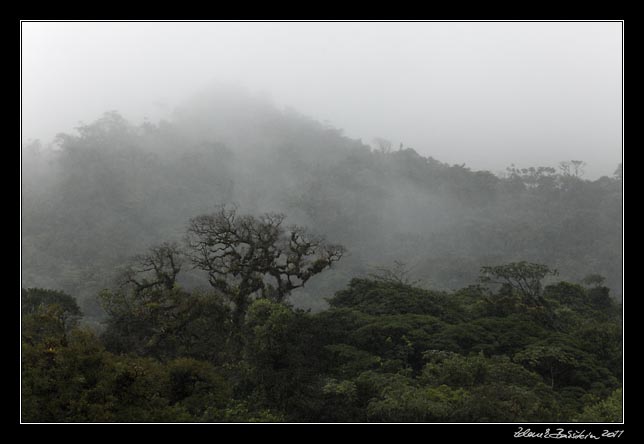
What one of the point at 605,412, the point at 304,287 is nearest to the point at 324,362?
the point at 605,412

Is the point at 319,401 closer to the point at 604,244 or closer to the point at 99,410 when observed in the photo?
the point at 99,410

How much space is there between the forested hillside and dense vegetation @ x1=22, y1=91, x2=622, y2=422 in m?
0.35

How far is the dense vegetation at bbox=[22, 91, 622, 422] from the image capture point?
13.0 metres

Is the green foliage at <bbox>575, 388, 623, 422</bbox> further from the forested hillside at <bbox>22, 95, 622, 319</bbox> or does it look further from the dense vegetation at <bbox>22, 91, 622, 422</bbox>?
the forested hillside at <bbox>22, 95, 622, 319</bbox>

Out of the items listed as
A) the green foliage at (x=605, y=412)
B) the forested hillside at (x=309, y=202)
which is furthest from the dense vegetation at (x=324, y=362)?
the forested hillside at (x=309, y=202)

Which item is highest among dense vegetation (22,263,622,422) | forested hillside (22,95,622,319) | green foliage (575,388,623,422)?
forested hillside (22,95,622,319)

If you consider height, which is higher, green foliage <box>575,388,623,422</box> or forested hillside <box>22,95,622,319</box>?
forested hillside <box>22,95,622,319</box>

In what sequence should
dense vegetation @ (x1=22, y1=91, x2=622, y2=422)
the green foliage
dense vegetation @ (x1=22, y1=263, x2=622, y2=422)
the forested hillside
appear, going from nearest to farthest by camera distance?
dense vegetation @ (x1=22, y1=263, x2=622, y2=422) < the green foliage < dense vegetation @ (x1=22, y1=91, x2=622, y2=422) < the forested hillside

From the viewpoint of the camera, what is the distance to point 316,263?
23.7m

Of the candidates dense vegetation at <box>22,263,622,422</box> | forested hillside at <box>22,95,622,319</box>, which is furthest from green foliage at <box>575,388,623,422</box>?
forested hillside at <box>22,95,622,319</box>

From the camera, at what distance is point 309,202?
81.2 metres

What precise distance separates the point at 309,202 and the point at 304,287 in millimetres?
45258

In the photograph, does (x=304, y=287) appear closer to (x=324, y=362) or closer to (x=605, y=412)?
(x=324, y=362)

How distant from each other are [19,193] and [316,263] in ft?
46.9
